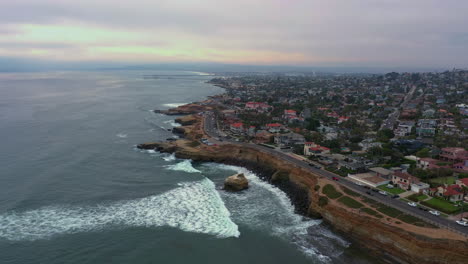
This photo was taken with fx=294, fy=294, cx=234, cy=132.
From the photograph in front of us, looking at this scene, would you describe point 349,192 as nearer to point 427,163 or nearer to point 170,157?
point 427,163

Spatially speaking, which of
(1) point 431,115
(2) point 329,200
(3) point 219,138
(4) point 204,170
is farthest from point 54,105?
(1) point 431,115

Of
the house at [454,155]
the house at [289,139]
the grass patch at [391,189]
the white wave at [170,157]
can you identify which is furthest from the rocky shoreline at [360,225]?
the house at [454,155]

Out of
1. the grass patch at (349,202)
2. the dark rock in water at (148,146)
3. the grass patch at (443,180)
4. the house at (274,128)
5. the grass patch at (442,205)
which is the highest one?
the house at (274,128)

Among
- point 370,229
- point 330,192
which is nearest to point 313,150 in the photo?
point 330,192

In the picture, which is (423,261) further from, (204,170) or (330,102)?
(330,102)

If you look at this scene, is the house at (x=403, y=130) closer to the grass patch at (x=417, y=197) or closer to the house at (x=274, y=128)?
the house at (x=274, y=128)

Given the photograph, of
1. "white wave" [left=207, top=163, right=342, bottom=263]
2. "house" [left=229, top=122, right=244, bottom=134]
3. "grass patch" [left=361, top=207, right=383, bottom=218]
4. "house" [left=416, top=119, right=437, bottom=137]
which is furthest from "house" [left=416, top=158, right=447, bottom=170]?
A: "house" [left=229, top=122, right=244, bottom=134]

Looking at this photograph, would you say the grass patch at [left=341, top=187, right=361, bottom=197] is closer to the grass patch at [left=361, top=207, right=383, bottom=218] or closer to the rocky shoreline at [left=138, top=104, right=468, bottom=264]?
the rocky shoreline at [left=138, top=104, right=468, bottom=264]
